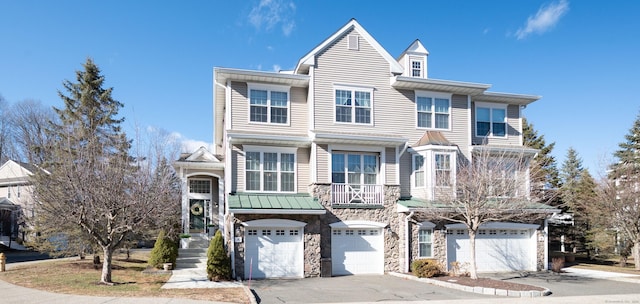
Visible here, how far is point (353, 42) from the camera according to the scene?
2133cm

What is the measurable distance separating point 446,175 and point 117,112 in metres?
23.1

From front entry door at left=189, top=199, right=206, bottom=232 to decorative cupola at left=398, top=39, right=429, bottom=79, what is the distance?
13.2 metres

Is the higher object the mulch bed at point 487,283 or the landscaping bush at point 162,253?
the landscaping bush at point 162,253

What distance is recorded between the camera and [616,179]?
2488 centimetres

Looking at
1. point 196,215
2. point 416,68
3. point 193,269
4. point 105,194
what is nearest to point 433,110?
point 416,68

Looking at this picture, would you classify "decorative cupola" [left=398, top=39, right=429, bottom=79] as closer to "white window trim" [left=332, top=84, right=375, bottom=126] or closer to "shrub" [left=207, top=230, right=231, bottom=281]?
"white window trim" [left=332, top=84, right=375, bottom=126]

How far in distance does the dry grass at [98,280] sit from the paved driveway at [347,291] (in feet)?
4.08

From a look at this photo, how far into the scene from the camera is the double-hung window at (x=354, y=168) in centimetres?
2023

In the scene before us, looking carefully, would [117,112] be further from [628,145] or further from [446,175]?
[628,145]

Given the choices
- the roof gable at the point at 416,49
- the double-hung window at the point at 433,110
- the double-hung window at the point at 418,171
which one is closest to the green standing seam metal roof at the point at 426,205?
the double-hung window at the point at 418,171

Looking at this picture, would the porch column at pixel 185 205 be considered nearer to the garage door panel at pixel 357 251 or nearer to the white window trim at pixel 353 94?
the garage door panel at pixel 357 251

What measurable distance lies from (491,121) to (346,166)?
874 cm

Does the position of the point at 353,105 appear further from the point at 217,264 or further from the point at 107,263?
the point at 107,263

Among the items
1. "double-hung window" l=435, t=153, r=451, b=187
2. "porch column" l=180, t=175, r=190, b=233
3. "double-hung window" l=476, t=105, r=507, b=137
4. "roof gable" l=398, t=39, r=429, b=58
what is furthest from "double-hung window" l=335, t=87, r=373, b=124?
"porch column" l=180, t=175, r=190, b=233
